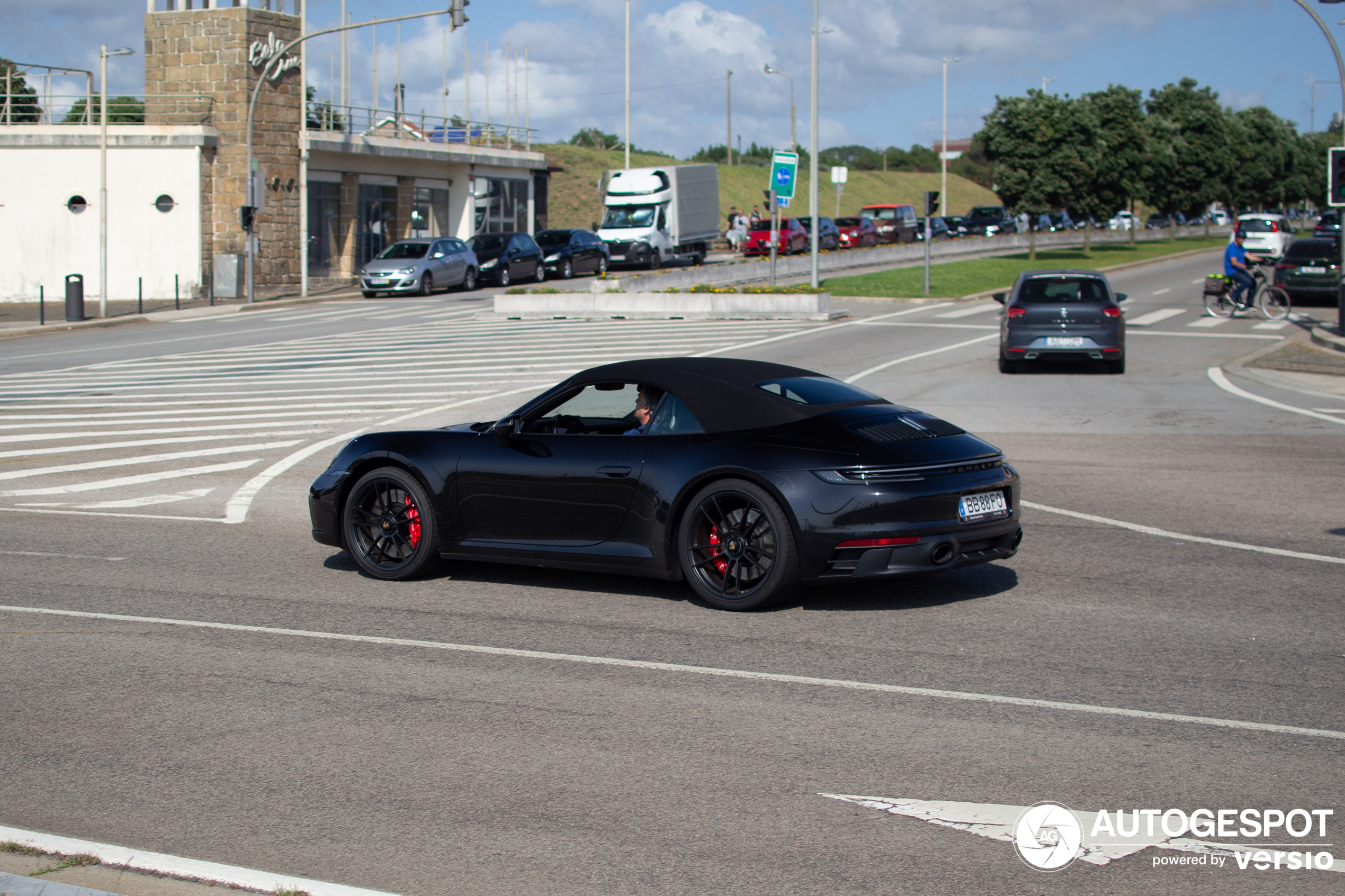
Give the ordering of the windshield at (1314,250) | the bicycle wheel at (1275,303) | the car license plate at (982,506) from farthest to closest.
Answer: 1. the windshield at (1314,250)
2. the bicycle wheel at (1275,303)
3. the car license plate at (982,506)

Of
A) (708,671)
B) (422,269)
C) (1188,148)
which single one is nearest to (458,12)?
(422,269)

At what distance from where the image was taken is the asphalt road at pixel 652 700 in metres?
4.08

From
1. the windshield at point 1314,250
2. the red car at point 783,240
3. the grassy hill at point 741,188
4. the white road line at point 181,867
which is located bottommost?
the white road line at point 181,867

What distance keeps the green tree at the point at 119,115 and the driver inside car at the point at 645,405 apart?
4085 centimetres

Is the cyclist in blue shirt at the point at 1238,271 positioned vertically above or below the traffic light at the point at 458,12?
below

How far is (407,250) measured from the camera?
41.4 m

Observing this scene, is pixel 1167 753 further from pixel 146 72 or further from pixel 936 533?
pixel 146 72

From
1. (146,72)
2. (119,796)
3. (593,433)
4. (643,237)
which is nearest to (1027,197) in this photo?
Result: (643,237)

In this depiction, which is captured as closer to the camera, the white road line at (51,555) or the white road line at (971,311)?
the white road line at (51,555)

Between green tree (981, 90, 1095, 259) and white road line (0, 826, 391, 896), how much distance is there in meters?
51.2

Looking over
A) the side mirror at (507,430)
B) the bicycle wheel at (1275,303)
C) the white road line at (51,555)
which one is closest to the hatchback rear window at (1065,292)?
the bicycle wheel at (1275,303)

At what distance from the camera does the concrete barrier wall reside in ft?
123

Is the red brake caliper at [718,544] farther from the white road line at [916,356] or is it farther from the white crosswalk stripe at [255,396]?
the white road line at [916,356]

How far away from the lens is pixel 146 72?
4406 centimetres
